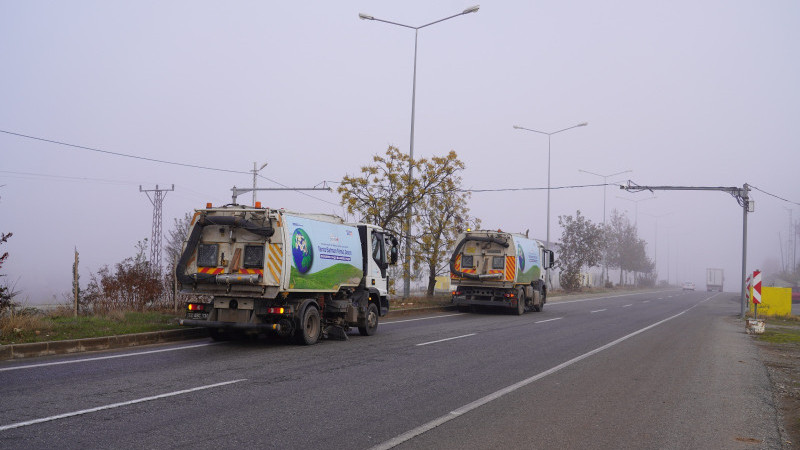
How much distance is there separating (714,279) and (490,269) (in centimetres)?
8872

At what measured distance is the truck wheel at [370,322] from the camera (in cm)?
1631

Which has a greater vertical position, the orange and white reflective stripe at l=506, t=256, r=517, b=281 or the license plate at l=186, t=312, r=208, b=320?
the orange and white reflective stripe at l=506, t=256, r=517, b=281

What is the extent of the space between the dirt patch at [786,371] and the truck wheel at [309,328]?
8.54m

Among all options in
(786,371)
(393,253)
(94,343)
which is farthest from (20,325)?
(786,371)

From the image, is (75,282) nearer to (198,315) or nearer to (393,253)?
(198,315)

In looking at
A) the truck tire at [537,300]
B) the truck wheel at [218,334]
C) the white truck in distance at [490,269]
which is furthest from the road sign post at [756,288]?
the truck wheel at [218,334]

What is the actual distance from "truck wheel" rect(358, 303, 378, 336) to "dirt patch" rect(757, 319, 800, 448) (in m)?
8.61

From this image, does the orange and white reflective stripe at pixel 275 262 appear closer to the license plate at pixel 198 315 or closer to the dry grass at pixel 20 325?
the license plate at pixel 198 315

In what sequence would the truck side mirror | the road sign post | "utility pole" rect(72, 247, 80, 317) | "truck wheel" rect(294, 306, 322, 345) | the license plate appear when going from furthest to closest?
1. the road sign post
2. the truck side mirror
3. "utility pole" rect(72, 247, 80, 317)
4. "truck wheel" rect(294, 306, 322, 345)
5. the license plate

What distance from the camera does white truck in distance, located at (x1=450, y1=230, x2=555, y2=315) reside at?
25797mm

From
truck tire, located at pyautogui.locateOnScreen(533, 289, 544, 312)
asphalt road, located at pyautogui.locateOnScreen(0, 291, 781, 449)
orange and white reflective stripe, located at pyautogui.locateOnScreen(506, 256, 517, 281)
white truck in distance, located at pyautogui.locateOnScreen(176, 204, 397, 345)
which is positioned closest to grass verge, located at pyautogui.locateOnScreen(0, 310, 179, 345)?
asphalt road, located at pyautogui.locateOnScreen(0, 291, 781, 449)

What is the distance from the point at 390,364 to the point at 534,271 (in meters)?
18.3

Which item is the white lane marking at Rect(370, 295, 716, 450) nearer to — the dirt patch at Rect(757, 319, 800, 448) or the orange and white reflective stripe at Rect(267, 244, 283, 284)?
the dirt patch at Rect(757, 319, 800, 448)

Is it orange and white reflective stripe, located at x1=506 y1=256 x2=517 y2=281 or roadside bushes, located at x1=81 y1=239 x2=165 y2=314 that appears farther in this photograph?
orange and white reflective stripe, located at x1=506 y1=256 x2=517 y2=281
